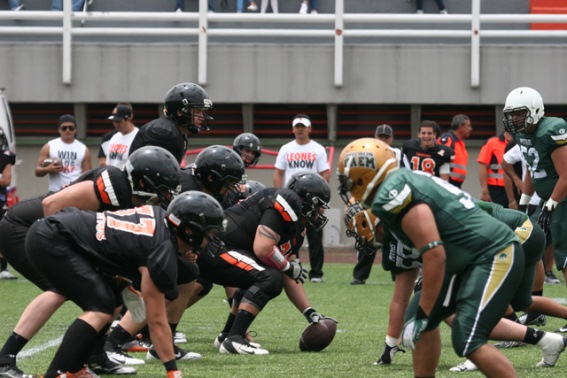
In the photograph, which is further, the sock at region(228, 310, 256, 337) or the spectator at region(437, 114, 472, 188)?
the spectator at region(437, 114, 472, 188)

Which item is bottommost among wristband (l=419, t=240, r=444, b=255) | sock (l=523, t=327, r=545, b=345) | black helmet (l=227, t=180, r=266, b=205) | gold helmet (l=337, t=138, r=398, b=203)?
sock (l=523, t=327, r=545, b=345)

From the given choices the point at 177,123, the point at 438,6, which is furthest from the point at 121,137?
the point at 438,6

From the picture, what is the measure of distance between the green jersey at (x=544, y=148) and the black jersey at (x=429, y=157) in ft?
11.7

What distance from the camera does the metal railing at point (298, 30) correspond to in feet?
55.5

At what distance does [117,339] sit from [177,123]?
72.4 inches

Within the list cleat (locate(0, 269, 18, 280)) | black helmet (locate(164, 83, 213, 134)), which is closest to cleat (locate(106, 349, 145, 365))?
black helmet (locate(164, 83, 213, 134))

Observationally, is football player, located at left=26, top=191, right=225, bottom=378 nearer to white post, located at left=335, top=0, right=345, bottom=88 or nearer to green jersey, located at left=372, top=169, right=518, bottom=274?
green jersey, located at left=372, top=169, right=518, bottom=274

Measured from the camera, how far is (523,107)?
9188mm

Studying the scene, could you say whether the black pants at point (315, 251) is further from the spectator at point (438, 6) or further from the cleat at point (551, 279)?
the spectator at point (438, 6)

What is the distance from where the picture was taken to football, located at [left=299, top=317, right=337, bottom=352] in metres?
8.38

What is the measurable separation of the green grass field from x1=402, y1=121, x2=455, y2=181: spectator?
1423 millimetres

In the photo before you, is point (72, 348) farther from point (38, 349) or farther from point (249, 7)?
point (249, 7)

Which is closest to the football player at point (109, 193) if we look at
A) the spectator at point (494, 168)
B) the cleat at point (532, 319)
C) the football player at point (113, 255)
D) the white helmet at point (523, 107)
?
the football player at point (113, 255)

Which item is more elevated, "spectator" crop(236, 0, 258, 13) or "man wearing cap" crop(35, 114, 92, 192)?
"spectator" crop(236, 0, 258, 13)
